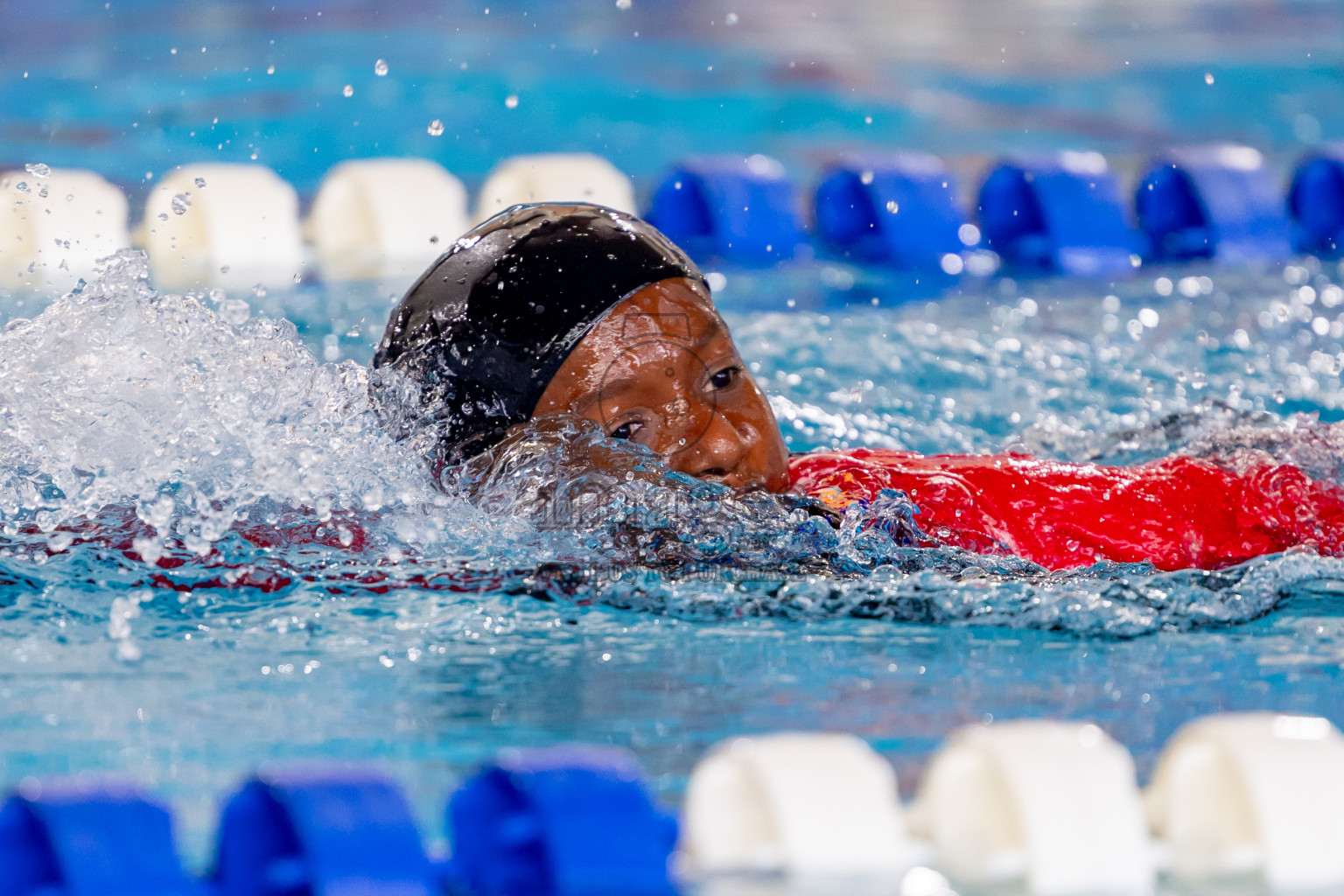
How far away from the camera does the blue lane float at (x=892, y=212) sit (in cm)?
457

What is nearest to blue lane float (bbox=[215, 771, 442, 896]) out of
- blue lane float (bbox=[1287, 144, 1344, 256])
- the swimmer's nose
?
the swimmer's nose

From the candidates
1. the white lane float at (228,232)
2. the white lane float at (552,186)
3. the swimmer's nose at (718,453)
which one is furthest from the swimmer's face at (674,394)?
the white lane float at (552,186)

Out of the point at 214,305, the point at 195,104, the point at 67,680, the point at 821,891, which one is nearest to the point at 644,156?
the point at 195,104

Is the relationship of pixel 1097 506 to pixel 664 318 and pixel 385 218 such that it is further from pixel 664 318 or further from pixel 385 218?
pixel 385 218

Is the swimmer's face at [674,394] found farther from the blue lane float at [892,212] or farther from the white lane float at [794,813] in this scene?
the blue lane float at [892,212]

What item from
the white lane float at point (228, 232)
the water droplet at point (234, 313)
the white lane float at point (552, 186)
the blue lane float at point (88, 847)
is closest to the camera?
the blue lane float at point (88, 847)

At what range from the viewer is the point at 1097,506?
7.06ft

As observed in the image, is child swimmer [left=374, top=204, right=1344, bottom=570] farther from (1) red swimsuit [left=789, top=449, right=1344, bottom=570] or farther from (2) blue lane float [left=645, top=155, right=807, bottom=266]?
(2) blue lane float [left=645, top=155, right=807, bottom=266]

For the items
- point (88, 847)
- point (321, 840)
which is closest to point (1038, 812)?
point (321, 840)

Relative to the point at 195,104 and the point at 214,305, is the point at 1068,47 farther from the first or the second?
the point at 214,305

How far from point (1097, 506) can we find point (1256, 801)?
0.86 metres

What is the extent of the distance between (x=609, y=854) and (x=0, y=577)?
961 mm

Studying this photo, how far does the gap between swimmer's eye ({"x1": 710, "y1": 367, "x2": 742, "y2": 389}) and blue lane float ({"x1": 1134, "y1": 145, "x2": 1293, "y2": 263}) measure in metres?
2.92

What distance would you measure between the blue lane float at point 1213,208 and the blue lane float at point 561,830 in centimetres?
368
